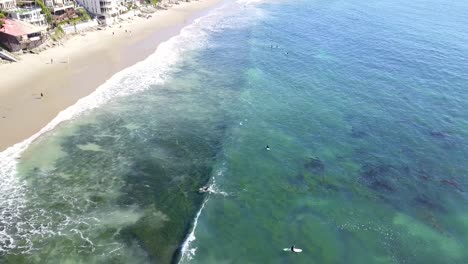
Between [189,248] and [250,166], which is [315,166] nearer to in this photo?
[250,166]

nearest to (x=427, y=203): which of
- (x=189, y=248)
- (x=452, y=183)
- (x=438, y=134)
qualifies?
(x=452, y=183)

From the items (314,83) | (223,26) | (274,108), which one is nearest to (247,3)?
(223,26)

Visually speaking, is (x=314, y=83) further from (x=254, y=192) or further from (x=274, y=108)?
(x=254, y=192)

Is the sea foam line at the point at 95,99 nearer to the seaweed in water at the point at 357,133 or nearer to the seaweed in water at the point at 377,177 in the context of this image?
the seaweed in water at the point at 357,133

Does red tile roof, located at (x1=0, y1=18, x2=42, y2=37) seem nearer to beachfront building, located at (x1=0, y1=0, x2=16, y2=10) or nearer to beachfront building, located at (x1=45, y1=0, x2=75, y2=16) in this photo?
beachfront building, located at (x1=0, y1=0, x2=16, y2=10)

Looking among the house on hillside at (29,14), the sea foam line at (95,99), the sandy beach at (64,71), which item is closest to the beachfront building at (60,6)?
the house on hillside at (29,14)

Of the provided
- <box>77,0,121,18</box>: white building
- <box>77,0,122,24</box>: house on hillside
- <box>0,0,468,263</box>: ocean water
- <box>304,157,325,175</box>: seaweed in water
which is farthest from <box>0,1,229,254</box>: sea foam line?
<box>304,157,325,175</box>: seaweed in water
